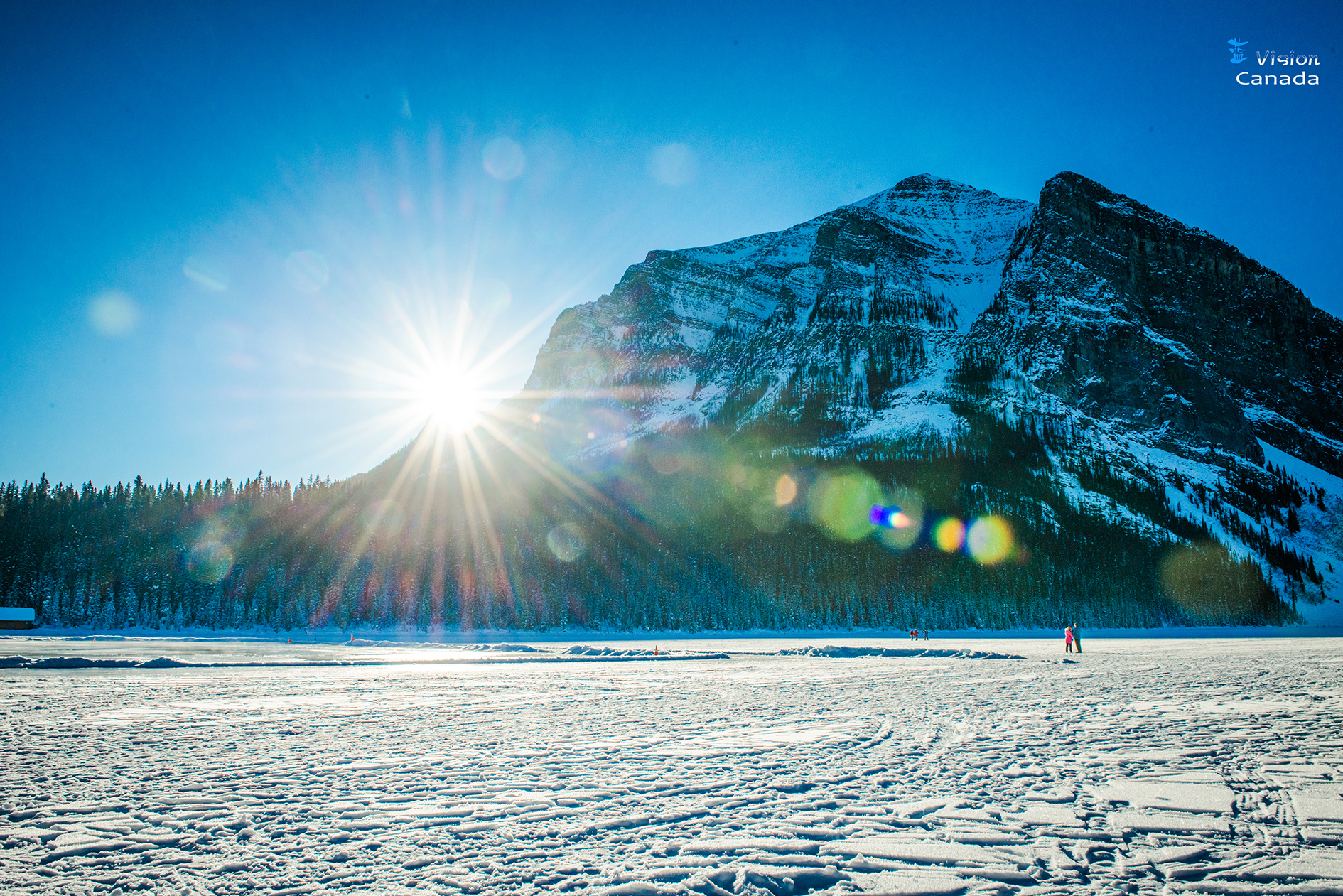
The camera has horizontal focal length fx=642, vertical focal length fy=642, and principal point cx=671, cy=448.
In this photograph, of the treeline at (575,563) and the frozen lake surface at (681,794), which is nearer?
the frozen lake surface at (681,794)

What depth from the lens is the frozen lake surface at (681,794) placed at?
4.38 m

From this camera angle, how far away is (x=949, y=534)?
130 m

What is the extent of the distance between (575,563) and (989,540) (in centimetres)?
8199

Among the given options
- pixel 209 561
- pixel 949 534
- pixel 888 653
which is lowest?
pixel 888 653

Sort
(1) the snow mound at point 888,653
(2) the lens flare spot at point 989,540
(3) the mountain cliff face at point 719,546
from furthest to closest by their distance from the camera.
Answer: (2) the lens flare spot at point 989,540, (3) the mountain cliff face at point 719,546, (1) the snow mound at point 888,653

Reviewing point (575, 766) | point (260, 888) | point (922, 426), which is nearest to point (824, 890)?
point (260, 888)

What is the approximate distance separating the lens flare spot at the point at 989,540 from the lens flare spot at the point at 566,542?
74328 mm

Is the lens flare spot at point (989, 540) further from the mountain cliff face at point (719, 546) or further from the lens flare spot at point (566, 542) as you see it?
the lens flare spot at point (566, 542)

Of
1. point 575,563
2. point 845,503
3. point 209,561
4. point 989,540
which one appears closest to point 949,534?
point 989,540

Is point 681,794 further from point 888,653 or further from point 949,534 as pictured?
point 949,534

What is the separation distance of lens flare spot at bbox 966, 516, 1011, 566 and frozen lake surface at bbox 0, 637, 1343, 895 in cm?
11813

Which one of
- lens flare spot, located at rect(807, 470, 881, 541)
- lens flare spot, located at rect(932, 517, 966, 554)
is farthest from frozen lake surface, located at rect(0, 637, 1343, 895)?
lens flare spot, located at rect(932, 517, 966, 554)

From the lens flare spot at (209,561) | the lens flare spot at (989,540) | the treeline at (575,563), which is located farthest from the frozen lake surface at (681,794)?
the lens flare spot at (989,540)

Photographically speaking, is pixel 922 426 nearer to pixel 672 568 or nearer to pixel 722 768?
pixel 672 568
